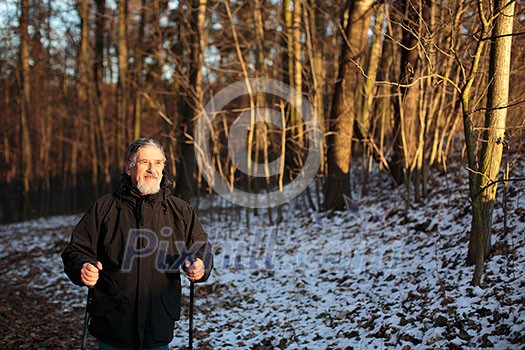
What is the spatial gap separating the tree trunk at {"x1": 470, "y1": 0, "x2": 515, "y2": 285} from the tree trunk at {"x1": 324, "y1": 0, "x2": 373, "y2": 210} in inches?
212

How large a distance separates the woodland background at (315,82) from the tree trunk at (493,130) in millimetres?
14

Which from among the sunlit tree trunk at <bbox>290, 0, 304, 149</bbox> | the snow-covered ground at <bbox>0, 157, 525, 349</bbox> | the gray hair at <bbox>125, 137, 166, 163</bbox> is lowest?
the snow-covered ground at <bbox>0, 157, 525, 349</bbox>

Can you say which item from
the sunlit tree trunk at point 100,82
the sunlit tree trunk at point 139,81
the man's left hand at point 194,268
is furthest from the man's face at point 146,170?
the sunlit tree trunk at point 100,82

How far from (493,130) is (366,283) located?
270 cm

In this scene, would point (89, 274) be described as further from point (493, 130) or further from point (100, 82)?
point (100, 82)

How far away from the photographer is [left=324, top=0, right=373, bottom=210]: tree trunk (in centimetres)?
1060

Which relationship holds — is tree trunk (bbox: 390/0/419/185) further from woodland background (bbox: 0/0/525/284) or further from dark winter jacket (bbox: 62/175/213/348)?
dark winter jacket (bbox: 62/175/213/348)

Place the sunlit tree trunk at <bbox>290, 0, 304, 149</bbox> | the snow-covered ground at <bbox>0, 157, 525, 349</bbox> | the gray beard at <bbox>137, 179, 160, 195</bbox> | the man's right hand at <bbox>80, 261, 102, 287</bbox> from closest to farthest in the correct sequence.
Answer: the man's right hand at <bbox>80, 261, 102, 287</bbox>, the gray beard at <bbox>137, 179, 160, 195</bbox>, the snow-covered ground at <bbox>0, 157, 525, 349</bbox>, the sunlit tree trunk at <bbox>290, 0, 304, 149</bbox>

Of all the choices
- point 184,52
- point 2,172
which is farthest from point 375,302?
point 2,172

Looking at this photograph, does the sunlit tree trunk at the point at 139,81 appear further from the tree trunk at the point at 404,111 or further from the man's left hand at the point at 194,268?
the man's left hand at the point at 194,268

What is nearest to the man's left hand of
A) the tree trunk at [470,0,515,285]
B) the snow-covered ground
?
the snow-covered ground

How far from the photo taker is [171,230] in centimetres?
315

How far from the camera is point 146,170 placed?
3104mm

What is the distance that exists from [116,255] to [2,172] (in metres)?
26.8
